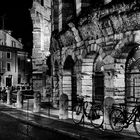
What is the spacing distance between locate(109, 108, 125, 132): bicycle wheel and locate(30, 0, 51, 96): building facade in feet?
57.9

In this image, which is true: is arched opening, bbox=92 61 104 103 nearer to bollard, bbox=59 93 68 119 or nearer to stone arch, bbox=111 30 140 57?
stone arch, bbox=111 30 140 57

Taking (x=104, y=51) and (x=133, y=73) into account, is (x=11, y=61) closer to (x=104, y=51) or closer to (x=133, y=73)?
(x=104, y=51)

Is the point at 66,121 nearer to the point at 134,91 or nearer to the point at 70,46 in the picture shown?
the point at 134,91

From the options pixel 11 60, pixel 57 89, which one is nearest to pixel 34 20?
pixel 57 89

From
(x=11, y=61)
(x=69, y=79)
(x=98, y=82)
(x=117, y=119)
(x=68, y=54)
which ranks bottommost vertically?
(x=117, y=119)

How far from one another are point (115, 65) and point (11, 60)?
1685 inches

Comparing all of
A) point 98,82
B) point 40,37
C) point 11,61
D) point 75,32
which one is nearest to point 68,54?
point 75,32

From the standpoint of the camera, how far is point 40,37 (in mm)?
28641

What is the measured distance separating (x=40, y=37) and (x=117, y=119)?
66.6 feet

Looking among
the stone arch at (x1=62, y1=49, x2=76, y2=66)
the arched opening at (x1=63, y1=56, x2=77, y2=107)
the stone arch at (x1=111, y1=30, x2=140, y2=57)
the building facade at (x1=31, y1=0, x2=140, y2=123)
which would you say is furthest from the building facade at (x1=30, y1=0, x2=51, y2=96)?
the stone arch at (x1=111, y1=30, x2=140, y2=57)

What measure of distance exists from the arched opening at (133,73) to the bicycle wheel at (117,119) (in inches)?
124

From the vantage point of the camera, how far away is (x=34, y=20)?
93.5ft

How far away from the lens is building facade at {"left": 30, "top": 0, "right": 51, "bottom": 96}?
90.4 ft

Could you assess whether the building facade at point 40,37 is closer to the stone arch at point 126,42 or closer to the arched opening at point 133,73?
the arched opening at point 133,73
